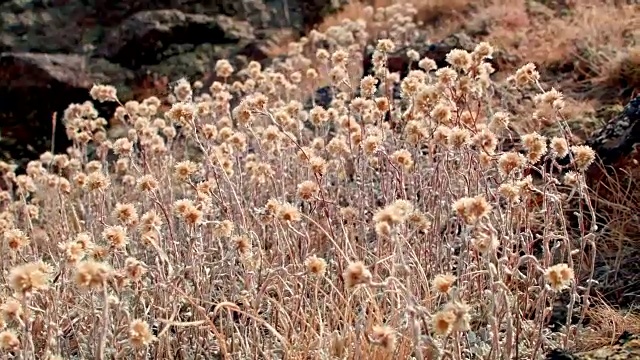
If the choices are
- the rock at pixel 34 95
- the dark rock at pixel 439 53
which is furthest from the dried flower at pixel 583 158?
the rock at pixel 34 95

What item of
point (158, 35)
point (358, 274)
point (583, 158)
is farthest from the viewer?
point (158, 35)

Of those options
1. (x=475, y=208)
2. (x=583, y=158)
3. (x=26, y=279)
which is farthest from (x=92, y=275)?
(x=583, y=158)

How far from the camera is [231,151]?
3.11 meters

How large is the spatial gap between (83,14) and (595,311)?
383 inches

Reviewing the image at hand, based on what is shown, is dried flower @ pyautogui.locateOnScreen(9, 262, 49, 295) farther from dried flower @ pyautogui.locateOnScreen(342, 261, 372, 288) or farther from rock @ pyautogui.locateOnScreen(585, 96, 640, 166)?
rock @ pyautogui.locateOnScreen(585, 96, 640, 166)

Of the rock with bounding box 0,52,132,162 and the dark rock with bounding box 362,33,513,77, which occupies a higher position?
the dark rock with bounding box 362,33,513,77

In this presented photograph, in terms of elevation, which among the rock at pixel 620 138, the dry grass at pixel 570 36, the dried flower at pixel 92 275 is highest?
the dried flower at pixel 92 275

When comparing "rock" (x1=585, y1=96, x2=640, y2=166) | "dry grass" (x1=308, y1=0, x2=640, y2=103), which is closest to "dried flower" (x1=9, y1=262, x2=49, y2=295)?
"rock" (x1=585, y1=96, x2=640, y2=166)

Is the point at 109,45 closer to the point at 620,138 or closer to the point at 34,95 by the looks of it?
the point at 34,95

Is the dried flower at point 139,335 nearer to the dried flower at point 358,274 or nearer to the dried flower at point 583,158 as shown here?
the dried flower at point 358,274

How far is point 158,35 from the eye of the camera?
952 cm

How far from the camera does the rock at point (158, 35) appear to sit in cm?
954

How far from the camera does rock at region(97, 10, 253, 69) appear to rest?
9.54 metres

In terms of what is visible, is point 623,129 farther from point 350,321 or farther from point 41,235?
point 41,235
